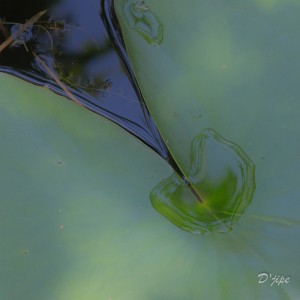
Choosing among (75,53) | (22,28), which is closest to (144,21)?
(75,53)

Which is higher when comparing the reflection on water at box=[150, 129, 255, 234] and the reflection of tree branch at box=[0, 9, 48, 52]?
the reflection of tree branch at box=[0, 9, 48, 52]

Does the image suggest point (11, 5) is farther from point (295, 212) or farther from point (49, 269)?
point (295, 212)

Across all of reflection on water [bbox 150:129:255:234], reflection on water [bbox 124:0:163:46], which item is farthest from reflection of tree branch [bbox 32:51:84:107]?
reflection on water [bbox 150:129:255:234]

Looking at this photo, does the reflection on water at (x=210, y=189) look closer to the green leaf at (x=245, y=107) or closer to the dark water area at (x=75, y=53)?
the green leaf at (x=245, y=107)

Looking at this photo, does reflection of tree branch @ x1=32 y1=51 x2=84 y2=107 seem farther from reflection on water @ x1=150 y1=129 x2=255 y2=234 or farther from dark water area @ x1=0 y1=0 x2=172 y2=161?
reflection on water @ x1=150 y1=129 x2=255 y2=234

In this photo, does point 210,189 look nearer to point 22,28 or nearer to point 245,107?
point 245,107
